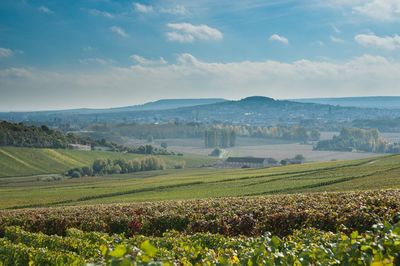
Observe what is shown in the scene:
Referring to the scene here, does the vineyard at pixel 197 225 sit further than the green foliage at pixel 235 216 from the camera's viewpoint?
No

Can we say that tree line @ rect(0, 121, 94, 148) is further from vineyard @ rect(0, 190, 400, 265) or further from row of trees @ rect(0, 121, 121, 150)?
vineyard @ rect(0, 190, 400, 265)

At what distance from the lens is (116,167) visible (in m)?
149

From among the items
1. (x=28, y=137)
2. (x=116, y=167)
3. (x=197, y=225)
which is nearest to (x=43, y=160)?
(x=116, y=167)

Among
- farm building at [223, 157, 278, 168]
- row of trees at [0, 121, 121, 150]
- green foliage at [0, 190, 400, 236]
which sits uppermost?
green foliage at [0, 190, 400, 236]

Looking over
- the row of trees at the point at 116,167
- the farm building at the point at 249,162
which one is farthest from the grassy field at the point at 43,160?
the farm building at the point at 249,162

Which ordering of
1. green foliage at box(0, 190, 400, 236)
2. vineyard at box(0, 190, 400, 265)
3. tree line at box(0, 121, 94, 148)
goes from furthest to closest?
tree line at box(0, 121, 94, 148) → green foliage at box(0, 190, 400, 236) → vineyard at box(0, 190, 400, 265)

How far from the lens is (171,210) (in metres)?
28.1

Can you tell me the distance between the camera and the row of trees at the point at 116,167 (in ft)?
478

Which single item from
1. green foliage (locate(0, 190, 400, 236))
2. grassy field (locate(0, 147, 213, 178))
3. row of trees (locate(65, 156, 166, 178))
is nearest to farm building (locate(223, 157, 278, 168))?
grassy field (locate(0, 147, 213, 178))

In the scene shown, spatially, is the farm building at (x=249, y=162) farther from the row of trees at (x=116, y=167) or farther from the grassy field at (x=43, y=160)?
the row of trees at (x=116, y=167)

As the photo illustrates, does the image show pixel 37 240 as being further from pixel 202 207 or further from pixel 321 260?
pixel 321 260

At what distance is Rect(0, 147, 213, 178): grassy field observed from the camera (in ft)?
474

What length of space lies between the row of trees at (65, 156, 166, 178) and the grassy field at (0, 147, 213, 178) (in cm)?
982

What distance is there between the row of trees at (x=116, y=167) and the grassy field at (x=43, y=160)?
982cm
